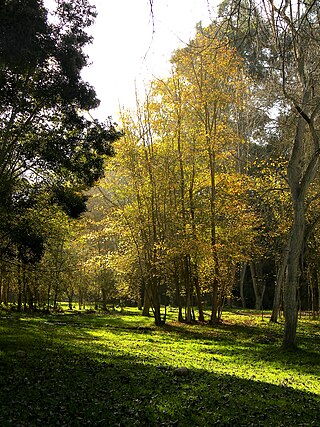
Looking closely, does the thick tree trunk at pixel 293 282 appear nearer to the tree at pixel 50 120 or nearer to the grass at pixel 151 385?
the grass at pixel 151 385

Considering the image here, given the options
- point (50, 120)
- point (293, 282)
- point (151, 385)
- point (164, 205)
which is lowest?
point (151, 385)

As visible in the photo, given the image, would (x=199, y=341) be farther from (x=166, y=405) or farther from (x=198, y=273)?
(x=166, y=405)

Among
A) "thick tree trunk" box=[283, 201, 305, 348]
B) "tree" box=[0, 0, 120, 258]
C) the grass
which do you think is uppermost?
"tree" box=[0, 0, 120, 258]

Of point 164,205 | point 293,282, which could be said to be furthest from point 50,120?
point 293,282

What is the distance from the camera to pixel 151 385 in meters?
7.82

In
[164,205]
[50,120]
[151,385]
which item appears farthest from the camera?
[164,205]

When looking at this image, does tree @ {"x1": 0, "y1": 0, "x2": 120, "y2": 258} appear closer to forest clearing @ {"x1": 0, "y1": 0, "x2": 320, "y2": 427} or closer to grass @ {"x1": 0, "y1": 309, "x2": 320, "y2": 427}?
forest clearing @ {"x1": 0, "y1": 0, "x2": 320, "y2": 427}

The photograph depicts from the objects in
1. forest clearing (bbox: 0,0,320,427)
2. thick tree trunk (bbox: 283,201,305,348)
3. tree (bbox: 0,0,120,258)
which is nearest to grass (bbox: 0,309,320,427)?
forest clearing (bbox: 0,0,320,427)

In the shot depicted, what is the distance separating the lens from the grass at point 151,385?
6.11m

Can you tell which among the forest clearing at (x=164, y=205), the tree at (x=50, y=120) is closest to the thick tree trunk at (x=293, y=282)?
the forest clearing at (x=164, y=205)

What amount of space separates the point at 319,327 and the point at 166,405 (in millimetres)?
16718

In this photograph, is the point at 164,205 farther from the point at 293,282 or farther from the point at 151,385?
the point at 151,385

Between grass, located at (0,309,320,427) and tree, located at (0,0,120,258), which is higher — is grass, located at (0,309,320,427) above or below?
below

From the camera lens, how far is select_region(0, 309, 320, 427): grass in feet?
20.0
